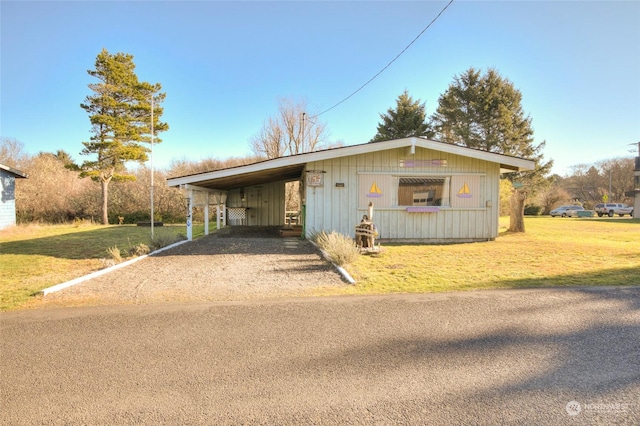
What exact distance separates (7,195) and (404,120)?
29148 mm

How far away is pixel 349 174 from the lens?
1141cm

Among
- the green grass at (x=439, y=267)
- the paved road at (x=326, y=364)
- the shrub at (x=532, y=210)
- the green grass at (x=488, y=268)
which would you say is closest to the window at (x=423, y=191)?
the green grass at (x=439, y=267)

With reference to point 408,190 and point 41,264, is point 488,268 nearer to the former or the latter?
point 408,190

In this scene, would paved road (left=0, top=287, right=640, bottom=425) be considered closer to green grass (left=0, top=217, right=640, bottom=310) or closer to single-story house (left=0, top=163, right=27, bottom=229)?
green grass (left=0, top=217, right=640, bottom=310)

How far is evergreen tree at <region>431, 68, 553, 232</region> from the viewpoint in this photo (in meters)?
31.1

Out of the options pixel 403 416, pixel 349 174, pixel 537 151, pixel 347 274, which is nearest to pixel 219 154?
pixel 349 174

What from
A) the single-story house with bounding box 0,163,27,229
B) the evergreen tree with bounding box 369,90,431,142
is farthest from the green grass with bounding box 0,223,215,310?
the evergreen tree with bounding box 369,90,431,142

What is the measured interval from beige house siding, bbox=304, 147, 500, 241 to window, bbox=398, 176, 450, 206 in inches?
5.8

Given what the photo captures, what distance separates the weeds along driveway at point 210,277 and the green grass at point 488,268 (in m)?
0.84

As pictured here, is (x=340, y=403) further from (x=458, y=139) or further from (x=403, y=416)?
(x=458, y=139)

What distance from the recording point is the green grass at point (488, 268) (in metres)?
5.80

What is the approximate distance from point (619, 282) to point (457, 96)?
31.6 metres

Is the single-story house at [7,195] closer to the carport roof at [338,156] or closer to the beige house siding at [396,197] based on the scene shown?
the carport roof at [338,156]

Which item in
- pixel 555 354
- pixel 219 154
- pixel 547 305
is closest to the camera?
pixel 555 354
